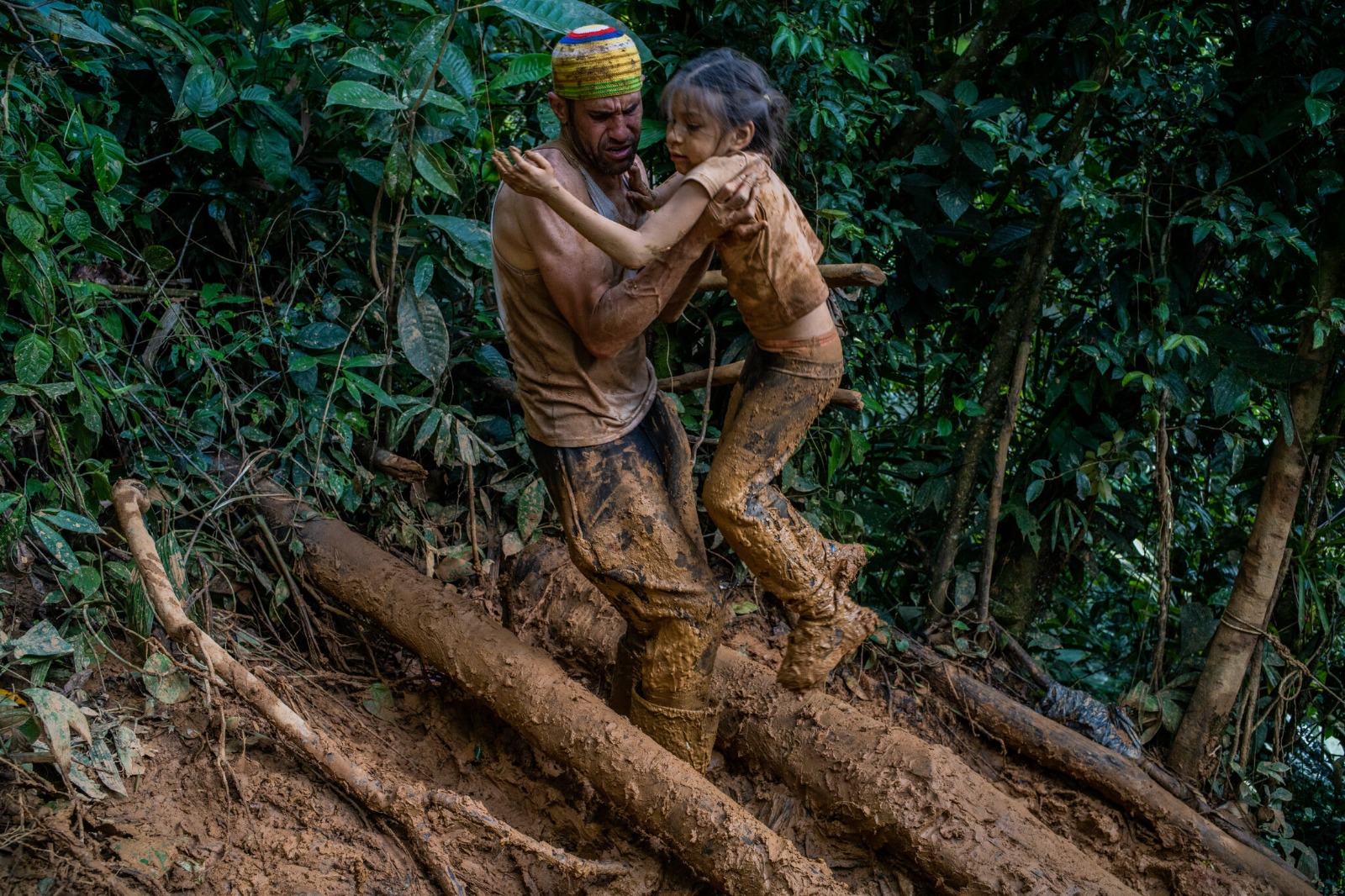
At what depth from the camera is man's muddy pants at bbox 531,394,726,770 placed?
300cm

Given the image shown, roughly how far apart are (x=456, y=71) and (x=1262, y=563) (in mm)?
3644

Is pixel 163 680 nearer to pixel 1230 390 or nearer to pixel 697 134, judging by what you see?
pixel 697 134

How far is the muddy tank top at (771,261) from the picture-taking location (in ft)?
8.99

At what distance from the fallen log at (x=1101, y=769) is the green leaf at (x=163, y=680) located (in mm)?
2868

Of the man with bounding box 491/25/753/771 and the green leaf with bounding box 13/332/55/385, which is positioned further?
the green leaf with bounding box 13/332/55/385

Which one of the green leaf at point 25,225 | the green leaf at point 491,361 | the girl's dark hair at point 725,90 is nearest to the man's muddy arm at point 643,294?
the girl's dark hair at point 725,90

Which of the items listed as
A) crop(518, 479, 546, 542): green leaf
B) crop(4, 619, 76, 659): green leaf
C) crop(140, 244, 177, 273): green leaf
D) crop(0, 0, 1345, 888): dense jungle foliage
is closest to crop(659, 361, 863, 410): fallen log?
crop(0, 0, 1345, 888): dense jungle foliage

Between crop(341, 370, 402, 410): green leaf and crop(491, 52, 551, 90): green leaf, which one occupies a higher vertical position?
crop(491, 52, 551, 90): green leaf

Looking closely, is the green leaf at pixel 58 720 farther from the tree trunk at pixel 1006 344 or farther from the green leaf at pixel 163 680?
the tree trunk at pixel 1006 344

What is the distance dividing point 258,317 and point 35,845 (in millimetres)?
2379

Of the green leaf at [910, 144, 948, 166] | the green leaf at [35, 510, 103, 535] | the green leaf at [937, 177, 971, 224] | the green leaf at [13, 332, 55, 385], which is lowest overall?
the green leaf at [35, 510, 103, 535]

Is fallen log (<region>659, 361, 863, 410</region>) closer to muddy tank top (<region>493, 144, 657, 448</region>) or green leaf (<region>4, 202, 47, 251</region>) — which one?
muddy tank top (<region>493, 144, 657, 448</region>)

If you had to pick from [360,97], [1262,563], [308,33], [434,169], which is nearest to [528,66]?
[434,169]

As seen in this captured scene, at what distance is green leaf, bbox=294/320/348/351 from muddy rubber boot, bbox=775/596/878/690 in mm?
2253
